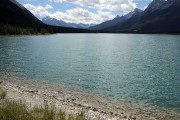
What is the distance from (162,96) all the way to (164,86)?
23.4 feet

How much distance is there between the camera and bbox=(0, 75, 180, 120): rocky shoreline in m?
27.6

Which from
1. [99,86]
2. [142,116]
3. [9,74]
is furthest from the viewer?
[9,74]

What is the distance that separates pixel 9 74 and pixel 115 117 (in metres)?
32.9

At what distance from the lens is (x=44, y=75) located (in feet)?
179

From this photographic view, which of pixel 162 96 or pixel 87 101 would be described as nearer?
pixel 87 101

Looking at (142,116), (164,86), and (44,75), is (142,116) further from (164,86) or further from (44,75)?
(44,75)

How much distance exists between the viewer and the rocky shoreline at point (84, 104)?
27.6 m

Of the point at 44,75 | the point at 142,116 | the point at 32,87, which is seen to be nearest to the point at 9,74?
the point at 44,75

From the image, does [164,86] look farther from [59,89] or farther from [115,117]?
[115,117]

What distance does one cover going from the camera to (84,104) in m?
32.2

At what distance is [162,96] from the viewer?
3894 cm

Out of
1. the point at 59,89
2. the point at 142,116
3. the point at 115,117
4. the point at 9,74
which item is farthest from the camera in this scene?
the point at 9,74

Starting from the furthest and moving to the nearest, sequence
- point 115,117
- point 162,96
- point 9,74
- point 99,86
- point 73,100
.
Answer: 1. point 9,74
2. point 99,86
3. point 162,96
4. point 73,100
5. point 115,117

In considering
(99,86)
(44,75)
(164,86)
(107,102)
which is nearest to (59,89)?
(99,86)
